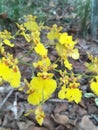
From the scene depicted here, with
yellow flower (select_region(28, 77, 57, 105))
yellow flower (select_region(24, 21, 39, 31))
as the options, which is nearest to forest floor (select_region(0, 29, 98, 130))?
yellow flower (select_region(24, 21, 39, 31))

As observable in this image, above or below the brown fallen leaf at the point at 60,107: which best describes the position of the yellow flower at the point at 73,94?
above

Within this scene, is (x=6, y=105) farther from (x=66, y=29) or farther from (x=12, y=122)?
(x=66, y=29)

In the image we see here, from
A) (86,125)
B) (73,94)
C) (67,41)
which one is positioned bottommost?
(86,125)

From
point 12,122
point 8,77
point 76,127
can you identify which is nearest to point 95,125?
point 76,127

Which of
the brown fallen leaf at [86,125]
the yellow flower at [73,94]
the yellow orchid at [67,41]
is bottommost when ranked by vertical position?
the brown fallen leaf at [86,125]

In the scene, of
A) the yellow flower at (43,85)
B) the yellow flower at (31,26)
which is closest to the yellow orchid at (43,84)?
the yellow flower at (43,85)

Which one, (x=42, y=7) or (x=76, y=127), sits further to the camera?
(x=42, y=7)

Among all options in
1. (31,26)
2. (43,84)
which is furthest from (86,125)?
(43,84)

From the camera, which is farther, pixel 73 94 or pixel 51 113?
pixel 51 113

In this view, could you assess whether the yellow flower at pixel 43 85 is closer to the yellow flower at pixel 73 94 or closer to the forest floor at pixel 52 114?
the yellow flower at pixel 73 94

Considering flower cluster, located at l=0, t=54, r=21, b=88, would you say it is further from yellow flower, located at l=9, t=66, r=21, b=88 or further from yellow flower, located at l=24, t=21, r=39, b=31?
yellow flower, located at l=24, t=21, r=39, b=31

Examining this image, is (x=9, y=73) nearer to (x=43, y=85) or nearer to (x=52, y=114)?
(x=43, y=85)
